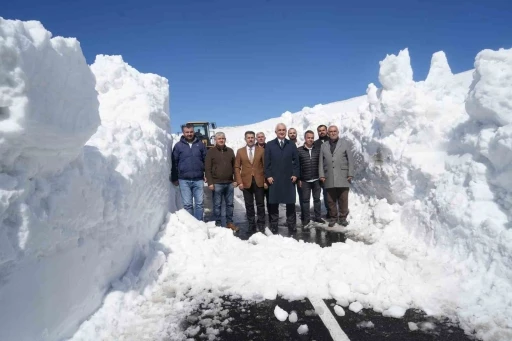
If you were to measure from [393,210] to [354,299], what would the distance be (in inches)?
136

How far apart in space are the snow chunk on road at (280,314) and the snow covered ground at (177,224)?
0.44 meters

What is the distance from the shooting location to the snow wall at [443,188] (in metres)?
4.02

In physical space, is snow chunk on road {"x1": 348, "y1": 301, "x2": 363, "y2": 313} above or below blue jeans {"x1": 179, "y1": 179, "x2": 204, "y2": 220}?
below

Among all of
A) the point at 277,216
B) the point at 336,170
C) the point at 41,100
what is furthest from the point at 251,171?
the point at 41,100

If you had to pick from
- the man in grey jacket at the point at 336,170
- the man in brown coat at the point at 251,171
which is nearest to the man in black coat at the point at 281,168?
the man in brown coat at the point at 251,171

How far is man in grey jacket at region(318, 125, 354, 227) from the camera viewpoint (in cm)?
765

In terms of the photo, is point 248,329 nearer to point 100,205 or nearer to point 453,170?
point 100,205

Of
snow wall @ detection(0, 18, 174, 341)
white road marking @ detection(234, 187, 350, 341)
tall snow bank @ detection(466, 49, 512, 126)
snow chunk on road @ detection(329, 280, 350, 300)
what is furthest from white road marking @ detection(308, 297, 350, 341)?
tall snow bank @ detection(466, 49, 512, 126)

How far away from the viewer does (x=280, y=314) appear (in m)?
3.84

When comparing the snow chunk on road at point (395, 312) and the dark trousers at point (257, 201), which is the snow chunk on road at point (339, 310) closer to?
the snow chunk on road at point (395, 312)

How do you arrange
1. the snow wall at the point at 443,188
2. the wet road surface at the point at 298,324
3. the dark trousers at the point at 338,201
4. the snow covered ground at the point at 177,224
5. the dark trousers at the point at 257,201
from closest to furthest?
the snow covered ground at the point at 177,224 < the wet road surface at the point at 298,324 < the snow wall at the point at 443,188 < the dark trousers at the point at 257,201 < the dark trousers at the point at 338,201

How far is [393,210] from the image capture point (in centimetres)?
711

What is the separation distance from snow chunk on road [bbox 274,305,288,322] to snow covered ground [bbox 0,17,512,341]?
44 cm

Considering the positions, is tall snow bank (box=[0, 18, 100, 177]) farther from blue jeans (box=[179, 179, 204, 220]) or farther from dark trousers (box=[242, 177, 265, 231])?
dark trousers (box=[242, 177, 265, 231])
